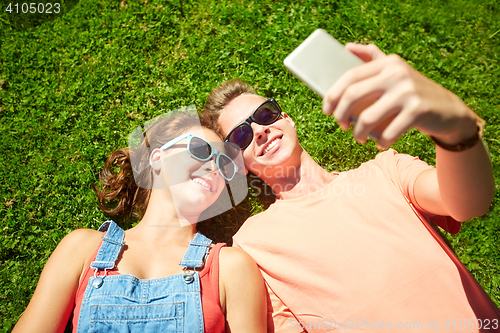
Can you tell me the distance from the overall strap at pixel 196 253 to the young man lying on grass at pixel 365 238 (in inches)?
13.2

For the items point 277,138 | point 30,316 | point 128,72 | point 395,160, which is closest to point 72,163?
point 128,72

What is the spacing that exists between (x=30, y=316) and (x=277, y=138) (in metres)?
2.68

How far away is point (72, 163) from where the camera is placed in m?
3.79

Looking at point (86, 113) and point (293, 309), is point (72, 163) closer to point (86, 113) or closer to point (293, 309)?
point (86, 113)

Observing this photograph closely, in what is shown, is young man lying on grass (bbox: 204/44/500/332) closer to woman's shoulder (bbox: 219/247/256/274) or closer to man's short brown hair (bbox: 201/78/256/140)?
woman's shoulder (bbox: 219/247/256/274)

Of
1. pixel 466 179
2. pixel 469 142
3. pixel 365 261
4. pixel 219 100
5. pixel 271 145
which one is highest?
pixel 469 142

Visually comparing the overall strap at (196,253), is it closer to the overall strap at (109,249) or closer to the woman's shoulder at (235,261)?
the woman's shoulder at (235,261)

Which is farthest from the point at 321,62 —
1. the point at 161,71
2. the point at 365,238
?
the point at 161,71

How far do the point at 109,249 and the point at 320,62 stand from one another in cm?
241

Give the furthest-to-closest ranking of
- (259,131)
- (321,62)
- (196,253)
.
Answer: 1. (259,131)
2. (196,253)
3. (321,62)

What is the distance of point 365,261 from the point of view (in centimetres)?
244

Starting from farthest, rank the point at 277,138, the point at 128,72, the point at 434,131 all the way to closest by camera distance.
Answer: the point at 128,72 → the point at 277,138 → the point at 434,131

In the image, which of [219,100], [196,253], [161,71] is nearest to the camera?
[196,253]

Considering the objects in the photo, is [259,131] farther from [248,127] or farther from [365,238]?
[365,238]
